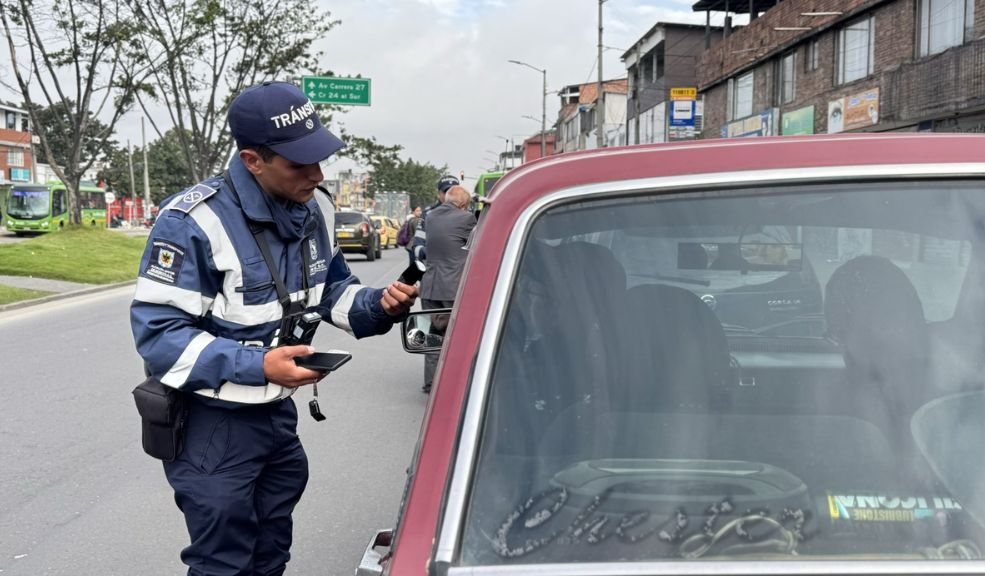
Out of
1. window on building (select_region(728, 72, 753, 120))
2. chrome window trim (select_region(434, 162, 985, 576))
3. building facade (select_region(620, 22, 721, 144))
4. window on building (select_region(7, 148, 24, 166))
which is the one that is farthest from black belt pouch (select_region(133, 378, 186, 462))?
window on building (select_region(7, 148, 24, 166))

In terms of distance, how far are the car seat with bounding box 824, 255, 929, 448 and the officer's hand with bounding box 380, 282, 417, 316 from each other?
1438 mm

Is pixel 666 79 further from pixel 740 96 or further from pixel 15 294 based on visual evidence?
pixel 15 294

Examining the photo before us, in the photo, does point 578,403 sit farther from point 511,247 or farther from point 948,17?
point 948,17

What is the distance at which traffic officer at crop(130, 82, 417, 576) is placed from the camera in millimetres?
2471

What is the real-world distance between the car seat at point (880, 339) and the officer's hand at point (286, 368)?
48.6 inches

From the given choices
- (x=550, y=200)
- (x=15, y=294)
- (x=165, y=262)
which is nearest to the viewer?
(x=550, y=200)

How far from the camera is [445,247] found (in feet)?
26.7

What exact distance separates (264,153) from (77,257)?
22692 mm

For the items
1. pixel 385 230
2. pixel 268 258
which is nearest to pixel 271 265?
pixel 268 258

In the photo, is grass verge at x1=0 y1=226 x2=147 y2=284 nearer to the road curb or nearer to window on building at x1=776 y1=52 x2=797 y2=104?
the road curb

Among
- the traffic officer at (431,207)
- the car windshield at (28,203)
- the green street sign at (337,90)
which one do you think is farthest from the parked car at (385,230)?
the traffic officer at (431,207)

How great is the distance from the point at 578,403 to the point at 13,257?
22.8 metres

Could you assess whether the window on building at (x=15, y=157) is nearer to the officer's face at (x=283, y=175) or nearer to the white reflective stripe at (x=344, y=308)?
the white reflective stripe at (x=344, y=308)

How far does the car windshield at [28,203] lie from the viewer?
145ft
